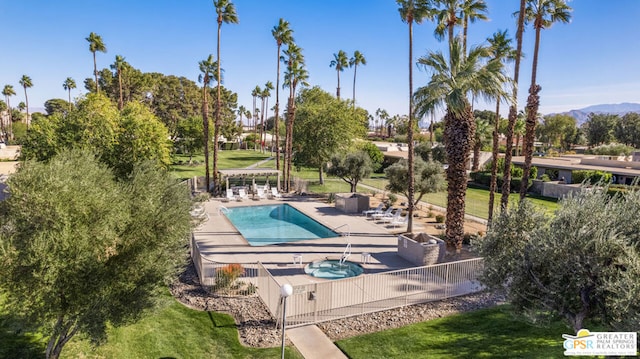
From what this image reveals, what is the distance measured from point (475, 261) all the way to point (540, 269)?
19.2ft

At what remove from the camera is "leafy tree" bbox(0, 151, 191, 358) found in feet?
22.3

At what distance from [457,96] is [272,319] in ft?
37.4

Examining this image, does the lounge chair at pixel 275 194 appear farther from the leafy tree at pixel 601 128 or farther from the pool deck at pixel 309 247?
the leafy tree at pixel 601 128

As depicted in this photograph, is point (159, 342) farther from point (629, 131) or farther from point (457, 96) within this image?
point (629, 131)

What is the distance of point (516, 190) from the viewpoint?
36.6 metres

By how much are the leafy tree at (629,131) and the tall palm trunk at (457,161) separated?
78157 mm

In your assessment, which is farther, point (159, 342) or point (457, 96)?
point (457, 96)

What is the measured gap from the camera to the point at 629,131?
72625mm

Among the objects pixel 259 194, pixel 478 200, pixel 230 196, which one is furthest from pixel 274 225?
pixel 478 200

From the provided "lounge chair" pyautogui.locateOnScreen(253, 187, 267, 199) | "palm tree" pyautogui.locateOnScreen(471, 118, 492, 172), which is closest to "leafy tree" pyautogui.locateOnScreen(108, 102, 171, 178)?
"lounge chair" pyautogui.locateOnScreen(253, 187, 267, 199)

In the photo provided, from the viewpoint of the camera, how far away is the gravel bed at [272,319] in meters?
10.6
